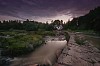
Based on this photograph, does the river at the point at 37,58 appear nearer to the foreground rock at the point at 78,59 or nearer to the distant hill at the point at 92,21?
the foreground rock at the point at 78,59

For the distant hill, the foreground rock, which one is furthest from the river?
the distant hill

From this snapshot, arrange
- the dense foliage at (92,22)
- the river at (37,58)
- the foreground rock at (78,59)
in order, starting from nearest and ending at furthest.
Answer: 1. the foreground rock at (78,59)
2. the river at (37,58)
3. the dense foliage at (92,22)

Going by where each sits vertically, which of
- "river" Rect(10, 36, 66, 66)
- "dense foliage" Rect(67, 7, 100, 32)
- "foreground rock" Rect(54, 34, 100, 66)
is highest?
"dense foliage" Rect(67, 7, 100, 32)

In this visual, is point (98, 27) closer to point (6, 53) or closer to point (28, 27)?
point (6, 53)

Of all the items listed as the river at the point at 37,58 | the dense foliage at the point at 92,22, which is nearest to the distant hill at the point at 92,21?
the dense foliage at the point at 92,22

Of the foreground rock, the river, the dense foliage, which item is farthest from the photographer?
the dense foliage

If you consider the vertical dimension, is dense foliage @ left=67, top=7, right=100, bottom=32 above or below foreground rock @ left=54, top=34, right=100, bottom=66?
above

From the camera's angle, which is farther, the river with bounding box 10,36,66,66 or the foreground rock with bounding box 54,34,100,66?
the river with bounding box 10,36,66,66

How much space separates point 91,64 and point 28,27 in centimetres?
10037

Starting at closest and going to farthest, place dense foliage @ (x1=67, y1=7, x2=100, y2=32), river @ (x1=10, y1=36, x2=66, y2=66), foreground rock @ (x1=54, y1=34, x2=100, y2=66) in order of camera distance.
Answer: foreground rock @ (x1=54, y1=34, x2=100, y2=66) < river @ (x1=10, y1=36, x2=66, y2=66) < dense foliage @ (x1=67, y1=7, x2=100, y2=32)

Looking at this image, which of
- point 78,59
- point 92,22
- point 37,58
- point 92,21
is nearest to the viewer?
point 78,59

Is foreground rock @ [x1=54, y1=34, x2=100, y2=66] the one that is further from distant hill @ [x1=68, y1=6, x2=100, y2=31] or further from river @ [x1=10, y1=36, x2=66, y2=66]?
distant hill @ [x1=68, y1=6, x2=100, y2=31]

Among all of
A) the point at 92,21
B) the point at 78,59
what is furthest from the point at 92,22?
the point at 78,59

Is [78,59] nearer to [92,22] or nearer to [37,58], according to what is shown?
[37,58]
